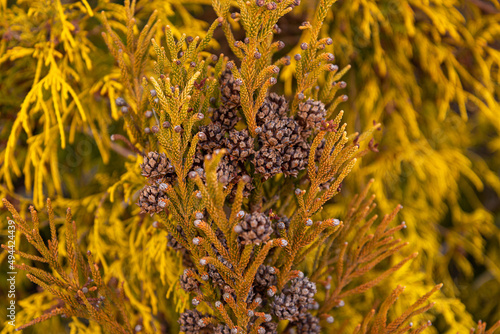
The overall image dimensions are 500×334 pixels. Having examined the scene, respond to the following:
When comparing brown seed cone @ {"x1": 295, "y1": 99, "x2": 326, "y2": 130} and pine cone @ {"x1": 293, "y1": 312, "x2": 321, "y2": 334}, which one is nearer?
brown seed cone @ {"x1": 295, "y1": 99, "x2": 326, "y2": 130}

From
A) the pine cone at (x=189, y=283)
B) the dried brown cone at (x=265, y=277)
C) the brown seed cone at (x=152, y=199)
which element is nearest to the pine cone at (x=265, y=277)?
the dried brown cone at (x=265, y=277)

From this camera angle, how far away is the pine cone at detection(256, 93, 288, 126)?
62 cm

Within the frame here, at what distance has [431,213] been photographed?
1379mm

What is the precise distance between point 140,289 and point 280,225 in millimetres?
698

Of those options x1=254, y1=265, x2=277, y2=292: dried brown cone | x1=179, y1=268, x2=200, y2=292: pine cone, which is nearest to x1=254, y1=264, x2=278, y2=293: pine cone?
x1=254, y1=265, x2=277, y2=292: dried brown cone

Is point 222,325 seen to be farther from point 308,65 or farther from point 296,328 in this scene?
point 308,65

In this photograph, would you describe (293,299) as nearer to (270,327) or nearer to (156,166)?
(270,327)

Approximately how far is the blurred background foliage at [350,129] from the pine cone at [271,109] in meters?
0.45

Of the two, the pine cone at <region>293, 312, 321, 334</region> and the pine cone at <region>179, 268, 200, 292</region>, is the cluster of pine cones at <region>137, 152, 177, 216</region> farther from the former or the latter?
the pine cone at <region>293, 312, 321, 334</region>

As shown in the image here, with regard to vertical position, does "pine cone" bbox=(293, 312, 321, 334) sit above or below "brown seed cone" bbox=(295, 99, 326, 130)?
below

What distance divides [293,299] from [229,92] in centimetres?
38

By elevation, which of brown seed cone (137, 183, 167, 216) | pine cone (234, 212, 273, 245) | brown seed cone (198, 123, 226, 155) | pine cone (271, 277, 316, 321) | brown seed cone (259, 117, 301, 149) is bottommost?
pine cone (271, 277, 316, 321)

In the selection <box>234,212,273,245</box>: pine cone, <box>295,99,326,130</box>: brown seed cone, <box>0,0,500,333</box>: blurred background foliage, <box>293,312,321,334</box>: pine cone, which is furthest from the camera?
<box>0,0,500,333</box>: blurred background foliage

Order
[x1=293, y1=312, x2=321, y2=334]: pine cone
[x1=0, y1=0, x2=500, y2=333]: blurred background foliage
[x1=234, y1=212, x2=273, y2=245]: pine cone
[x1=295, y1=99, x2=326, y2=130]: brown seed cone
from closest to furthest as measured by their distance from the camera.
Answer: [x1=234, y1=212, x2=273, y2=245]: pine cone
[x1=295, y1=99, x2=326, y2=130]: brown seed cone
[x1=293, y1=312, x2=321, y2=334]: pine cone
[x1=0, y1=0, x2=500, y2=333]: blurred background foliage
